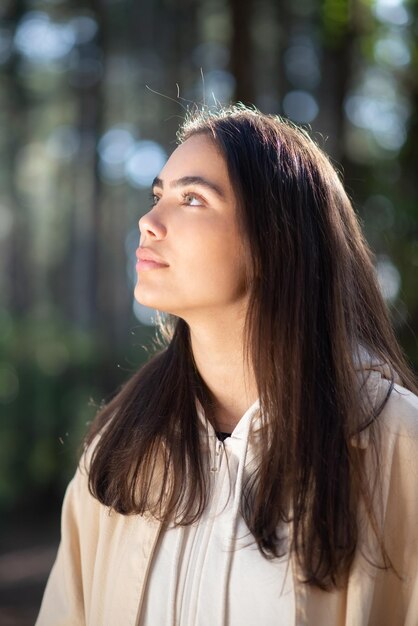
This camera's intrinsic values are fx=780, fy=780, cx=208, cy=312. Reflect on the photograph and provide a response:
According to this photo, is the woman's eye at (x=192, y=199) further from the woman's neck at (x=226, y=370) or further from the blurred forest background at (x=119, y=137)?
the blurred forest background at (x=119, y=137)

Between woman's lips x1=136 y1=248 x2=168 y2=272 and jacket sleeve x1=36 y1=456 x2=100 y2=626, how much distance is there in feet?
2.42

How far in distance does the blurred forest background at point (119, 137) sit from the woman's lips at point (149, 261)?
3.36 ft

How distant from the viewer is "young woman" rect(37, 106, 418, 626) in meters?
2.11

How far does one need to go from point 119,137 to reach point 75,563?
14.5 metres

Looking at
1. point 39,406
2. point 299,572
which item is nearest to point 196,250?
point 299,572

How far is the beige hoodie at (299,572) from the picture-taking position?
2080 millimetres

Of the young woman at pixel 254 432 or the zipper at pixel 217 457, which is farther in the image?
the zipper at pixel 217 457

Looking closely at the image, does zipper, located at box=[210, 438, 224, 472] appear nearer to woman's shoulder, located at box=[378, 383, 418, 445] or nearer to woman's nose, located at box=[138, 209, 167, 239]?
woman's shoulder, located at box=[378, 383, 418, 445]

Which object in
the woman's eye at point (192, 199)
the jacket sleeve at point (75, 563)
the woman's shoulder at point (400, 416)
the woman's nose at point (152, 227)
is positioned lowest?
the jacket sleeve at point (75, 563)

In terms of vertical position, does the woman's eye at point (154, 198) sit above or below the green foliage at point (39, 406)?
above

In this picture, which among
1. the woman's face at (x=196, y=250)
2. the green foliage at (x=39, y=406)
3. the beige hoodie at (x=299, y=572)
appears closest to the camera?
the beige hoodie at (x=299, y=572)

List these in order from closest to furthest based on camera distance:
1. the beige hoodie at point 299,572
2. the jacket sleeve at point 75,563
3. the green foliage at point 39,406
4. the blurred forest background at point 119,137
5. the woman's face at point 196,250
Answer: the beige hoodie at point 299,572
the woman's face at point 196,250
the jacket sleeve at point 75,563
the blurred forest background at point 119,137
the green foliage at point 39,406

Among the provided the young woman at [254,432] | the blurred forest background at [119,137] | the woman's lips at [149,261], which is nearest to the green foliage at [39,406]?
the blurred forest background at [119,137]

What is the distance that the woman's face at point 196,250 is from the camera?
2.29 meters
